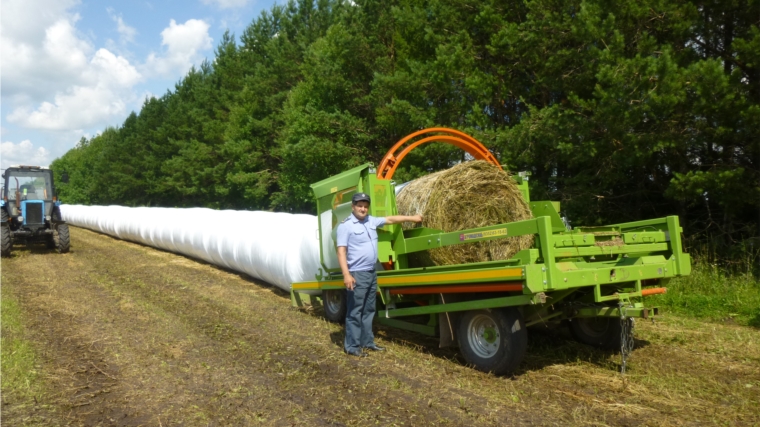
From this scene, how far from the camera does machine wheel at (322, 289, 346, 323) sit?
7.86m

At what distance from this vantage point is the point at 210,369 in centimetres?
577

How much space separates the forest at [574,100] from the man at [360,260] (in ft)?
16.0

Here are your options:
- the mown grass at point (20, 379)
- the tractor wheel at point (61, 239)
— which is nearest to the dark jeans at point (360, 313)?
the mown grass at point (20, 379)

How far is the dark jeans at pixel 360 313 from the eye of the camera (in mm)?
6379

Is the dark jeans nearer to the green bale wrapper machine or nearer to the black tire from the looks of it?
the green bale wrapper machine

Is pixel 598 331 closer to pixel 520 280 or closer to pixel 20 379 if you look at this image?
pixel 520 280

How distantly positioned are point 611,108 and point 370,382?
616 centimetres

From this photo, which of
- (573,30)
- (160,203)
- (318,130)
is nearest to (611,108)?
(573,30)

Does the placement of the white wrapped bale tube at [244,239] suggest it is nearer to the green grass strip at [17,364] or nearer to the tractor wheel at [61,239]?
the tractor wheel at [61,239]

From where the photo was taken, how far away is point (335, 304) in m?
8.05

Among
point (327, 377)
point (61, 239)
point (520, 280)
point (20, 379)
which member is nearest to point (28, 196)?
point (61, 239)

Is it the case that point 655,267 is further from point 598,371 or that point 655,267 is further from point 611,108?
point 611,108

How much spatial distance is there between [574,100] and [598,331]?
16.3 feet

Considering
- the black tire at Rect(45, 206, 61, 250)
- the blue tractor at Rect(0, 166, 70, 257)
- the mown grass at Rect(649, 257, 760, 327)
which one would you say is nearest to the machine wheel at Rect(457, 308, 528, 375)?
the mown grass at Rect(649, 257, 760, 327)
